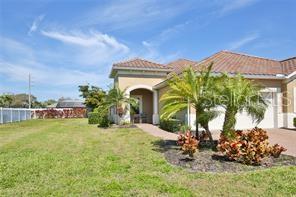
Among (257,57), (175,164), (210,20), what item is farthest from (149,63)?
(175,164)

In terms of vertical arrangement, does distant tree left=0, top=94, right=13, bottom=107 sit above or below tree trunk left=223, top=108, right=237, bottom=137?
above

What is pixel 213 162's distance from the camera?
10.2 meters

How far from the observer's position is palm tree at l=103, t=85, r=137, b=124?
26.5 m

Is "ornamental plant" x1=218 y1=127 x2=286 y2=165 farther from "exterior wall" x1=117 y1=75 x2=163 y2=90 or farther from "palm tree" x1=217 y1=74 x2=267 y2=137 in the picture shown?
"exterior wall" x1=117 y1=75 x2=163 y2=90

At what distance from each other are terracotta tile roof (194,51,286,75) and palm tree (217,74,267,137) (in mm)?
8637

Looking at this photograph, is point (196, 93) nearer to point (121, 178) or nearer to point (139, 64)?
point (121, 178)

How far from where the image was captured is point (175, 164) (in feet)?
33.1

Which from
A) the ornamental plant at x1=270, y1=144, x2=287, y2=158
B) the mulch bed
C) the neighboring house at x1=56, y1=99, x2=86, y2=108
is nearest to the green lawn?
the mulch bed

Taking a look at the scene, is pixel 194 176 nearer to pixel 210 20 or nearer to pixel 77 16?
pixel 77 16

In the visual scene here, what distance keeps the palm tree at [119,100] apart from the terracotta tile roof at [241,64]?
7.39m

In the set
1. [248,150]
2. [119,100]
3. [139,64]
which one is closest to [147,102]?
[139,64]

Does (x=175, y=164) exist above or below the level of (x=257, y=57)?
below

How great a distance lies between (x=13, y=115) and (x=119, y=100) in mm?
23075

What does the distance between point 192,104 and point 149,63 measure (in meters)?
17.0
